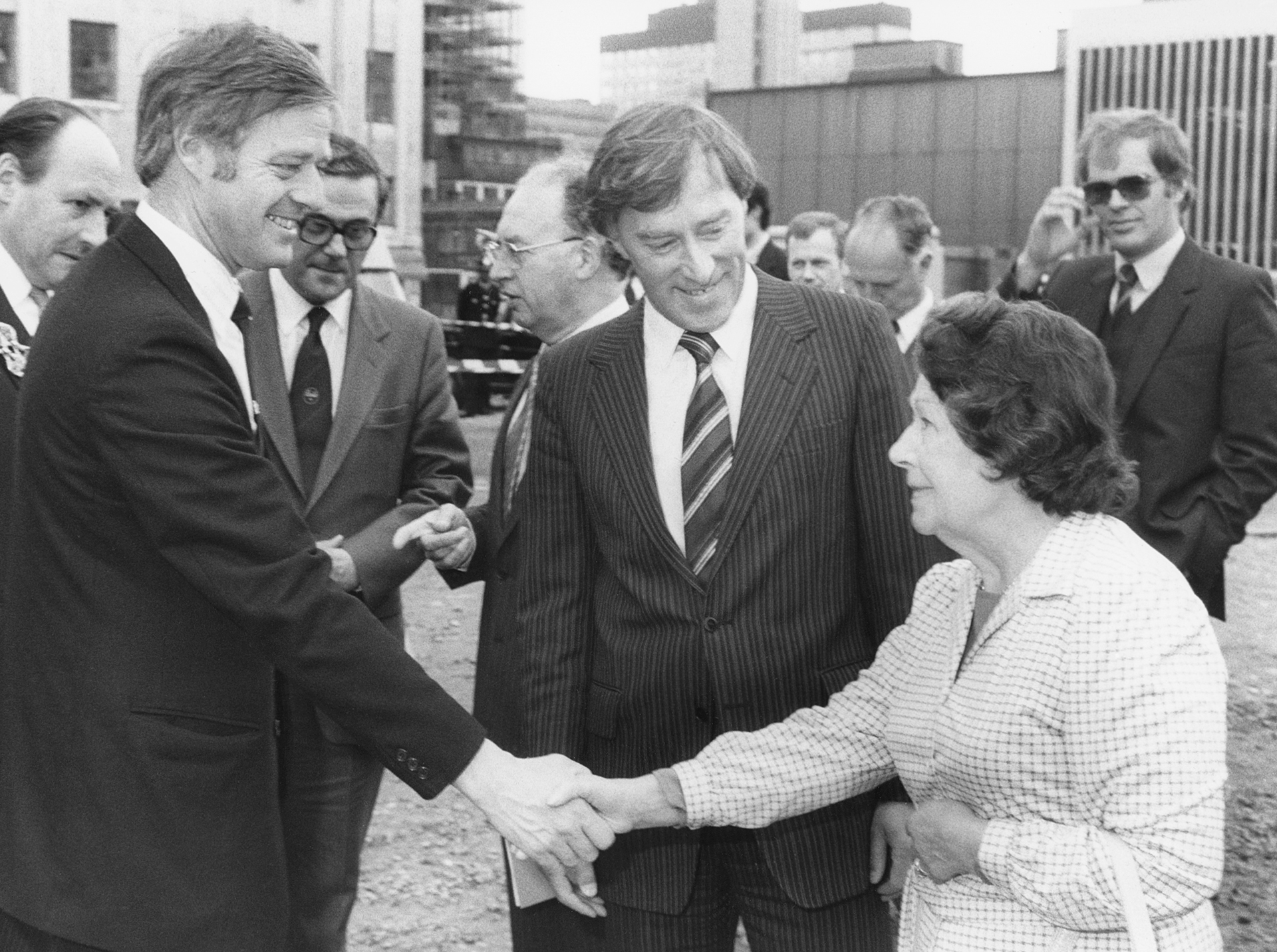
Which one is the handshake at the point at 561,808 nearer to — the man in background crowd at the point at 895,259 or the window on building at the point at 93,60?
the man in background crowd at the point at 895,259

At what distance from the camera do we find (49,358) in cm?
244

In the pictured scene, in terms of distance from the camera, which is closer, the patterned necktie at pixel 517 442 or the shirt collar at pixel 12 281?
the shirt collar at pixel 12 281

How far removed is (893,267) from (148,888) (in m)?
4.30

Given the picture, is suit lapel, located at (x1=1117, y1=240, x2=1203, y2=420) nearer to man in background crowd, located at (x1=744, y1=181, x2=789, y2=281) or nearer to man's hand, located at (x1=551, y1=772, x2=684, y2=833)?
man's hand, located at (x1=551, y1=772, x2=684, y2=833)

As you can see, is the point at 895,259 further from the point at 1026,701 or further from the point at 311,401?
the point at 1026,701

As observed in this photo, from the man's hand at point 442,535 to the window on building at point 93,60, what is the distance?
42.1 metres

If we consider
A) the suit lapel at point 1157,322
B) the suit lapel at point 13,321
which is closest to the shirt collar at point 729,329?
the suit lapel at point 13,321

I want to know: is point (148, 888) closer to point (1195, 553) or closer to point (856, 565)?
point (856, 565)

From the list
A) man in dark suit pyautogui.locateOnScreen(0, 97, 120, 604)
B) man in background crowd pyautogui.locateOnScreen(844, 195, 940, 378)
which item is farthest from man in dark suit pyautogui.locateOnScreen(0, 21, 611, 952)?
man in background crowd pyautogui.locateOnScreen(844, 195, 940, 378)

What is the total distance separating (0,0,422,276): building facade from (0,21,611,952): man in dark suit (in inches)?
1330

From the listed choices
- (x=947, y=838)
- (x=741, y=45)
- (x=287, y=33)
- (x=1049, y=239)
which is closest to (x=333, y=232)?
(x=947, y=838)

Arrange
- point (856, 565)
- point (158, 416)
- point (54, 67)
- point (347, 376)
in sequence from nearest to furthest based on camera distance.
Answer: point (158, 416)
point (856, 565)
point (347, 376)
point (54, 67)

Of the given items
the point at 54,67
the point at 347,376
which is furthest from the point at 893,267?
the point at 54,67

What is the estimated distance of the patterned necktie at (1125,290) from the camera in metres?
4.95
